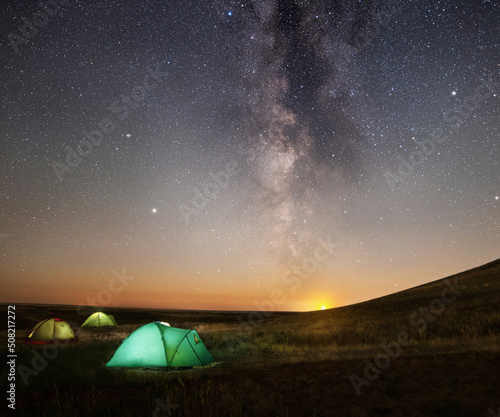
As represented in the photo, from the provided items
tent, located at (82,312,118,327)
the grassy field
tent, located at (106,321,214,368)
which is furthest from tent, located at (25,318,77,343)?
tent, located at (82,312,118,327)

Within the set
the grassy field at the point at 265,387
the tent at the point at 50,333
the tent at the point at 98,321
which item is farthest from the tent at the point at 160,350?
the tent at the point at 98,321

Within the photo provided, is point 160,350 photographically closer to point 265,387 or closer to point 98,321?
point 265,387

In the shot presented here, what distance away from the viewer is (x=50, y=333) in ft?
65.8

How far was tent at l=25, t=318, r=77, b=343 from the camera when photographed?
19.6m

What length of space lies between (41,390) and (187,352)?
5061mm

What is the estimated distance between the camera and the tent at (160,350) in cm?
1197

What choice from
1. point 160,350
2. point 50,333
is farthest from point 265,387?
point 50,333

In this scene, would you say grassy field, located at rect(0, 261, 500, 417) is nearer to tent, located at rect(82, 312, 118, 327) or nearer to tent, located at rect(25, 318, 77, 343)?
tent, located at rect(25, 318, 77, 343)

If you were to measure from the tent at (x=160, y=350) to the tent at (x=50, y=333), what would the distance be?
33.0ft

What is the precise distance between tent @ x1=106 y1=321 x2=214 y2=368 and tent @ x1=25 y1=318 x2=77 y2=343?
396 inches

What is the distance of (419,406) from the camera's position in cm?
722

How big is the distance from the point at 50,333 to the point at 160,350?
38.8 feet

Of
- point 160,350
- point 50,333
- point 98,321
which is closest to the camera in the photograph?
point 160,350

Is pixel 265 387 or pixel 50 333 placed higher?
pixel 50 333
